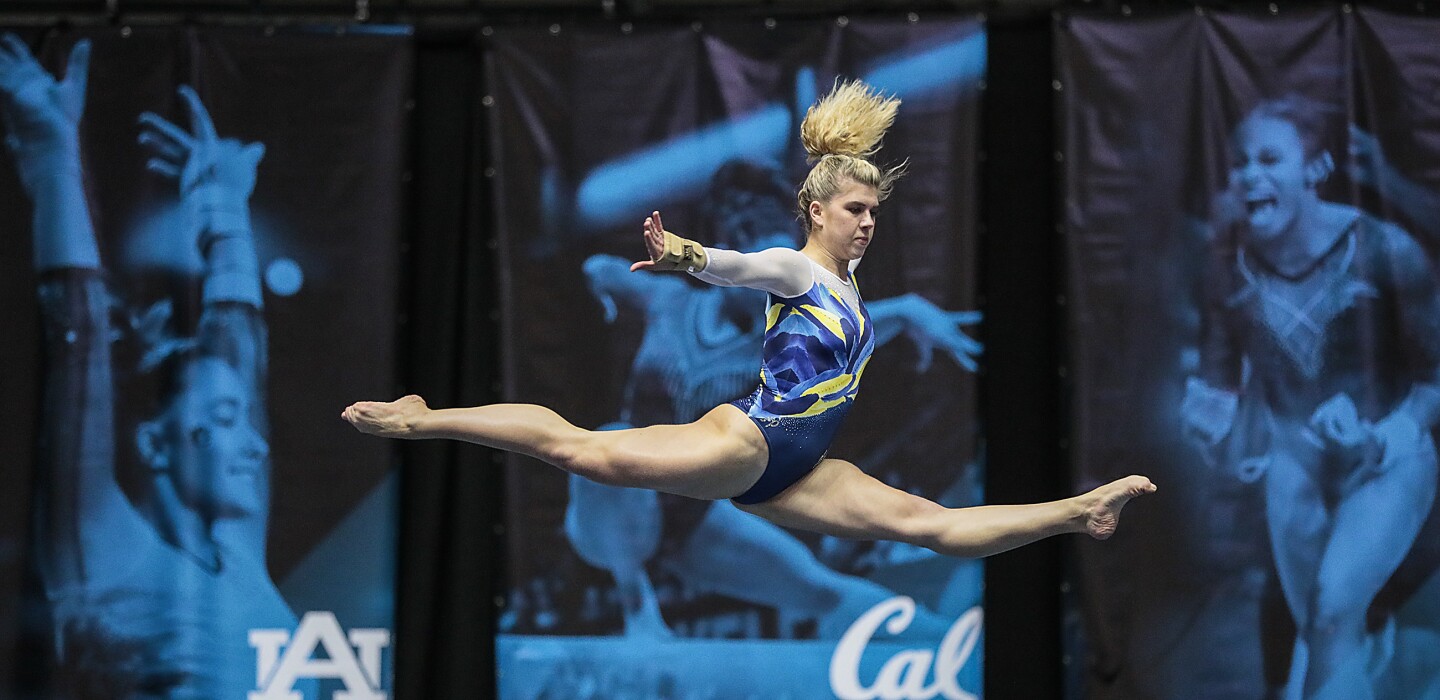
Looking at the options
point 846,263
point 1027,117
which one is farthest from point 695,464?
point 1027,117

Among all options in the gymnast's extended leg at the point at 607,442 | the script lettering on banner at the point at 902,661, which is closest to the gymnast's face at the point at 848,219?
the gymnast's extended leg at the point at 607,442

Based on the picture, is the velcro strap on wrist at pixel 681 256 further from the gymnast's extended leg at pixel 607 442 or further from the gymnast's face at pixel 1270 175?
the gymnast's face at pixel 1270 175

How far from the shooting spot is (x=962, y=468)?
6.36m

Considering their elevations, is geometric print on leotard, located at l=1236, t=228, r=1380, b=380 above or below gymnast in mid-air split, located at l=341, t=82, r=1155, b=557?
above

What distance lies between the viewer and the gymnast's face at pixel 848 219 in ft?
14.4

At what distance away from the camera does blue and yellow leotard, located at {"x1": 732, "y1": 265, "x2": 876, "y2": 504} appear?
4.30 m

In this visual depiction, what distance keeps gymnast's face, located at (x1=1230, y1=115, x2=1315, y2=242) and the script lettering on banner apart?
2023 mm

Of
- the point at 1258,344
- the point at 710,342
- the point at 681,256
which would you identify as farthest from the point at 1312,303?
the point at 681,256

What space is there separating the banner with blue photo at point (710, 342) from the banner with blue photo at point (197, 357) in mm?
635

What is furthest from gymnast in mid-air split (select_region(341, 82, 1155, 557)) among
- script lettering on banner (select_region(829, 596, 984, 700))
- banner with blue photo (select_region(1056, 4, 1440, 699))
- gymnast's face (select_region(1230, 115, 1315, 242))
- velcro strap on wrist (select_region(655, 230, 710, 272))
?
gymnast's face (select_region(1230, 115, 1315, 242))

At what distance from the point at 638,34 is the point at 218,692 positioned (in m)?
3.32

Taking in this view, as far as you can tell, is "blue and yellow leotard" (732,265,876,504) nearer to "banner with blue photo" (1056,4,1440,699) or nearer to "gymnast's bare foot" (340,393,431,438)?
"gymnast's bare foot" (340,393,431,438)

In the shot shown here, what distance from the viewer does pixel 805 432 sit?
4336 mm

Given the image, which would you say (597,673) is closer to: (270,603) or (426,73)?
(270,603)
